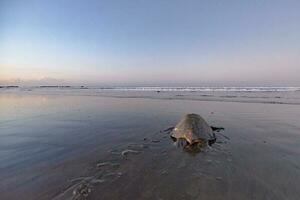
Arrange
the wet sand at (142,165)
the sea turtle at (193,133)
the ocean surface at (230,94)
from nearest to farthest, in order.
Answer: the wet sand at (142,165), the sea turtle at (193,133), the ocean surface at (230,94)

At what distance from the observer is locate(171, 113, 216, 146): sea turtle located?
701 cm

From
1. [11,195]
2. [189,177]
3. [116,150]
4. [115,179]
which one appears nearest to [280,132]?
[189,177]

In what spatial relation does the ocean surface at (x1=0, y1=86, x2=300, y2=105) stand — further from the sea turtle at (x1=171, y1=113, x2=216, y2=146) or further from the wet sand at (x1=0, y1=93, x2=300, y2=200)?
the sea turtle at (x1=171, y1=113, x2=216, y2=146)

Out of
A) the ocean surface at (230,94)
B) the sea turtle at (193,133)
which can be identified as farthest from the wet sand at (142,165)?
the ocean surface at (230,94)

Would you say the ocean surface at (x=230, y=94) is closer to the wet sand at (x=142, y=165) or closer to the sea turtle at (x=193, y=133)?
the wet sand at (x=142, y=165)

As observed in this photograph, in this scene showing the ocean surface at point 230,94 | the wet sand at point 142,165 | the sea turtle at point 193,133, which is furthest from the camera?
the ocean surface at point 230,94

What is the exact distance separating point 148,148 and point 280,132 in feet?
17.0

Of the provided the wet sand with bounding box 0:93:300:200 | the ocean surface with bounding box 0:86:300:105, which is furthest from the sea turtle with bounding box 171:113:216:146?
the ocean surface with bounding box 0:86:300:105

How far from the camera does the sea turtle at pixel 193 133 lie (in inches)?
276

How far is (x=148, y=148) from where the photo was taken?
21.2 ft

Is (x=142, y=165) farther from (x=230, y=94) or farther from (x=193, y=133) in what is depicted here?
(x=230, y=94)

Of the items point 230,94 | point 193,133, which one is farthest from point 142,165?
point 230,94

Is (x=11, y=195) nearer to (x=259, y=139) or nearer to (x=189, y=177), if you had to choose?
(x=189, y=177)

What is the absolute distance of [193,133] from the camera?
7117 mm
